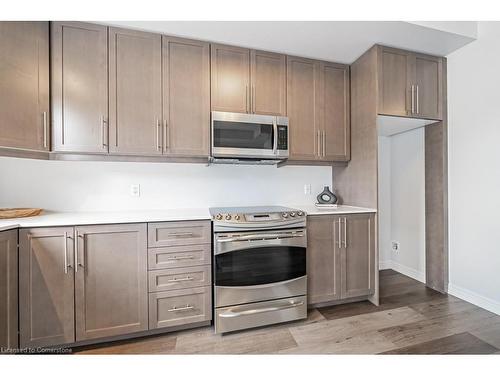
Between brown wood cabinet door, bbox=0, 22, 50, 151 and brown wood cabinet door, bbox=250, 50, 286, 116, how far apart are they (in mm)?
1628

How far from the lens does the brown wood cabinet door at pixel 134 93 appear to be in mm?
1904

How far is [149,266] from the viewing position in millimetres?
1713

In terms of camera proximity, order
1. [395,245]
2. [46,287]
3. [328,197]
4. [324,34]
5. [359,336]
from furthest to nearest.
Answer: [395,245] < [328,197] < [324,34] < [359,336] < [46,287]

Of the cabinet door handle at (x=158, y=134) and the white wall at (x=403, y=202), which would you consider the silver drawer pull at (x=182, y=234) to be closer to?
the cabinet door handle at (x=158, y=134)

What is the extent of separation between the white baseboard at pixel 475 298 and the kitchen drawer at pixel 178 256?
2.48m

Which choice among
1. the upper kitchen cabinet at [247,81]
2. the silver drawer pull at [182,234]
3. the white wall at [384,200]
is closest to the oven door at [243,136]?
the upper kitchen cabinet at [247,81]

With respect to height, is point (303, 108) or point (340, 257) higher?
point (303, 108)

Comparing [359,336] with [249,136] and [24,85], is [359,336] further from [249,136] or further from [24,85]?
[24,85]

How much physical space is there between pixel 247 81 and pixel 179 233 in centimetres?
151

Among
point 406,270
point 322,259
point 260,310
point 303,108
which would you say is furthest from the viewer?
point 406,270

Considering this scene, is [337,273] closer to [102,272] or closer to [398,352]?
[398,352]

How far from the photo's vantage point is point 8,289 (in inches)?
55.4

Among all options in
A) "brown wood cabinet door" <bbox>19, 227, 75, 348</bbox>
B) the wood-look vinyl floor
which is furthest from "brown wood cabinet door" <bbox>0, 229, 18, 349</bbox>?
the wood-look vinyl floor

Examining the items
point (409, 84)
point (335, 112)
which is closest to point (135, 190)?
point (335, 112)
